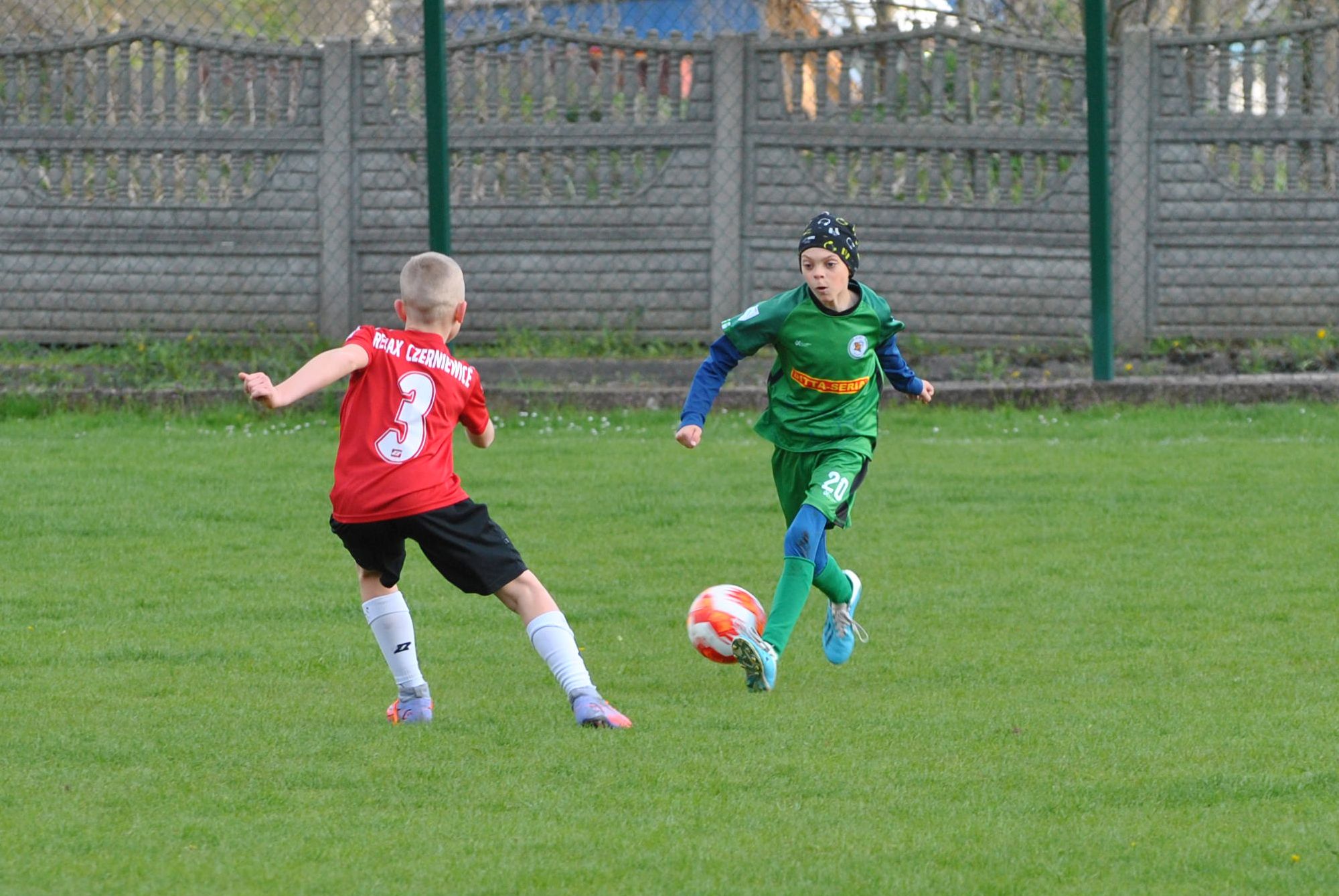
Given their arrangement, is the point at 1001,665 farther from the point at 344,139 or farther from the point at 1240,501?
the point at 344,139

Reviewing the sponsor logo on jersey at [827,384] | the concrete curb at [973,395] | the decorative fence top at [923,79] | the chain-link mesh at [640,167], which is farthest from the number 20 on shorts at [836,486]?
the decorative fence top at [923,79]

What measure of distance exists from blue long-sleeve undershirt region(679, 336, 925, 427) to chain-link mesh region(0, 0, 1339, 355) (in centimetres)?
621

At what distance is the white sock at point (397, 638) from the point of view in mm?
5242

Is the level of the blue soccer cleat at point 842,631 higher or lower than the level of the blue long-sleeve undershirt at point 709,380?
lower

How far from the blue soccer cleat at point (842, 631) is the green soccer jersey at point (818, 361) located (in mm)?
494

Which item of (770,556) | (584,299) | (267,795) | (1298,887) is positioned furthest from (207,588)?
(584,299)

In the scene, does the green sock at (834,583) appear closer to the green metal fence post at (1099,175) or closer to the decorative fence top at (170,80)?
the green metal fence post at (1099,175)

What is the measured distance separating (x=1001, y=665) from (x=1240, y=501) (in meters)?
3.39

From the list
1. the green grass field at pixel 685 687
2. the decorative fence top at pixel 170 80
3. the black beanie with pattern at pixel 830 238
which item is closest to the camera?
the green grass field at pixel 685 687

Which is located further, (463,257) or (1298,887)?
(463,257)

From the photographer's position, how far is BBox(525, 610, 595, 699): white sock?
17.0 ft

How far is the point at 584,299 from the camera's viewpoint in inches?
512

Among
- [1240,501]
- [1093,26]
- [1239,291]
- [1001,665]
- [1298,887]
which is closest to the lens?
[1298,887]

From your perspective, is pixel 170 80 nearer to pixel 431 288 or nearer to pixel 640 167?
pixel 640 167
